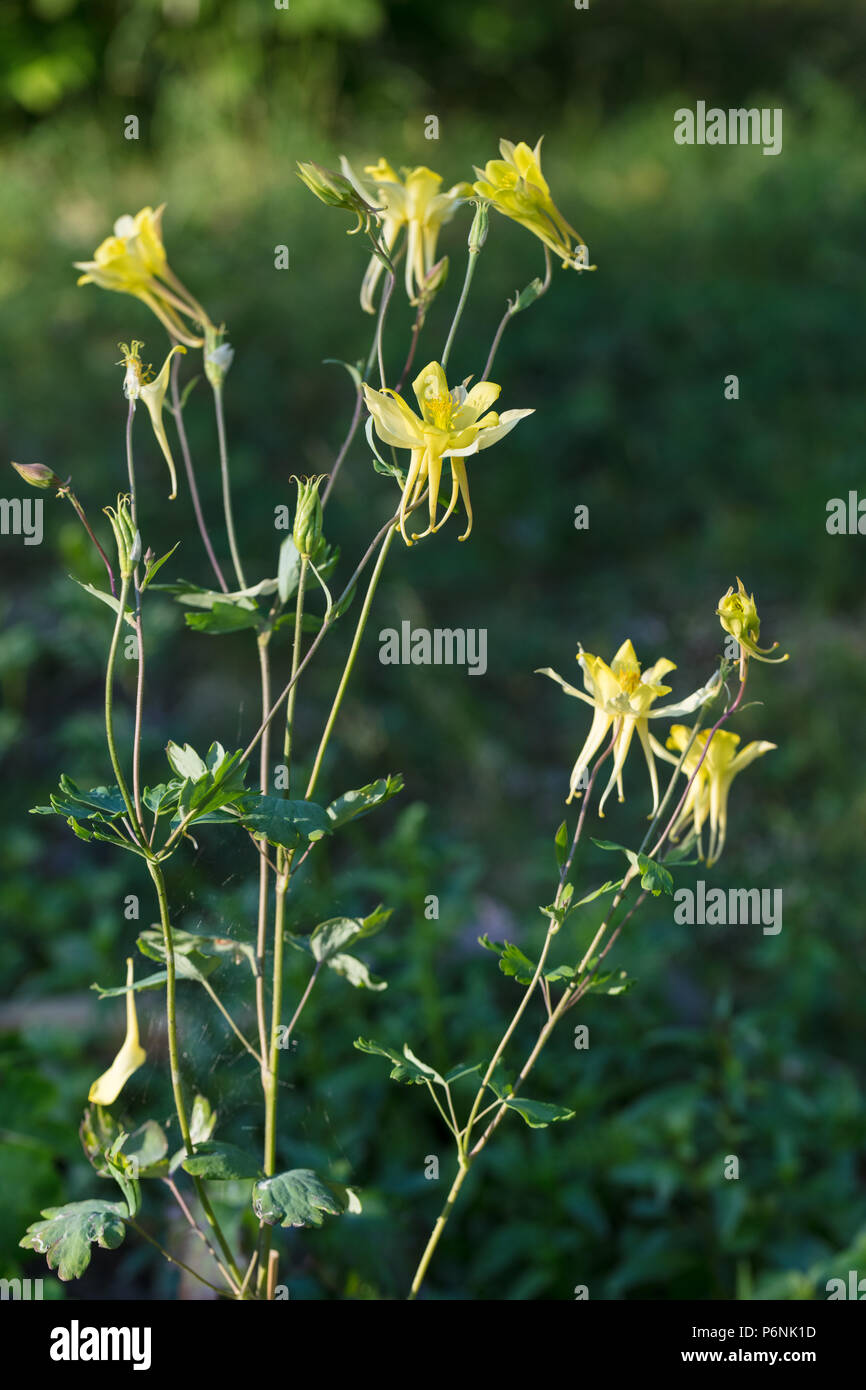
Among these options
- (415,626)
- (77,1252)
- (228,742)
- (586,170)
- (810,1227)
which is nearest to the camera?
(77,1252)

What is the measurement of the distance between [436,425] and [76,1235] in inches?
22.6

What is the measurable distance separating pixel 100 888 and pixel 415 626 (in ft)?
2.83

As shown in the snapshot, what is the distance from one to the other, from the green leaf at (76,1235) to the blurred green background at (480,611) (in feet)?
0.68

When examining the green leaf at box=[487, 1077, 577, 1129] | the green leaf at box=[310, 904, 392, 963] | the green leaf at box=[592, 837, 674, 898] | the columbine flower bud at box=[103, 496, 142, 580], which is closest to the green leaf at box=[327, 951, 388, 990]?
the green leaf at box=[310, 904, 392, 963]

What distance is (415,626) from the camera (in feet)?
8.36

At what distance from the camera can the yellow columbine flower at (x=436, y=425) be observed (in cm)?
74

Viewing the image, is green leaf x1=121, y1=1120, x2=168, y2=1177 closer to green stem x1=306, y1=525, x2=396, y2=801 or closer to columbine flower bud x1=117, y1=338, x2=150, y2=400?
green stem x1=306, y1=525, x2=396, y2=801

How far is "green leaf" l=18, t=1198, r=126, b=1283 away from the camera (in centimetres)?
82

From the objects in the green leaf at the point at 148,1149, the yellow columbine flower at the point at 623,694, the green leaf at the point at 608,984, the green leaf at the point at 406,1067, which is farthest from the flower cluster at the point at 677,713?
the green leaf at the point at 148,1149

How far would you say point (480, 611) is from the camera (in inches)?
114

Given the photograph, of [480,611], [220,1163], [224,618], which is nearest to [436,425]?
[224,618]

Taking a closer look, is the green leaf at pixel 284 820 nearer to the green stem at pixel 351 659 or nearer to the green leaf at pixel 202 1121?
the green stem at pixel 351 659
